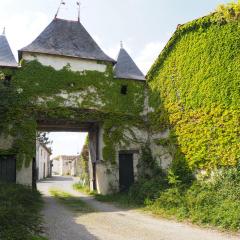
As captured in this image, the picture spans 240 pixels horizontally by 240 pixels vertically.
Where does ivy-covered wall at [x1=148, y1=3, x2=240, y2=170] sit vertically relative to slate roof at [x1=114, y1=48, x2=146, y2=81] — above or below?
below

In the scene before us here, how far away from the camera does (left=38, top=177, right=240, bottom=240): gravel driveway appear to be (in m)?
8.58

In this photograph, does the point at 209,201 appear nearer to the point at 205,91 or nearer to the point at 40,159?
the point at 205,91

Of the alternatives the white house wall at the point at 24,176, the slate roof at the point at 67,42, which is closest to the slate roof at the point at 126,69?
the slate roof at the point at 67,42

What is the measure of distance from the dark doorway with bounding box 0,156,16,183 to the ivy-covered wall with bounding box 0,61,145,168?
426 millimetres

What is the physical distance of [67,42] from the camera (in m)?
20.4

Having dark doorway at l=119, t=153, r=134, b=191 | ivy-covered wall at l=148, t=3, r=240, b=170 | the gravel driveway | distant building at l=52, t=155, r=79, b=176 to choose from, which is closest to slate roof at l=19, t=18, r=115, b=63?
ivy-covered wall at l=148, t=3, r=240, b=170

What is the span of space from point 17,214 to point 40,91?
11.8 meters

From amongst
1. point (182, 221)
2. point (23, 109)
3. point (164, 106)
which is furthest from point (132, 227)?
point (23, 109)

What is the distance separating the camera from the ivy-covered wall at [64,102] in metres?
17.2

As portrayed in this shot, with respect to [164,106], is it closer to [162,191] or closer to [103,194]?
[162,191]

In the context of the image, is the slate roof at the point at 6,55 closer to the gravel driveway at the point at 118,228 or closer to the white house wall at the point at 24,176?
the white house wall at the point at 24,176

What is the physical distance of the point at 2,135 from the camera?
1695 cm

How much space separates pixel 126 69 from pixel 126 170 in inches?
250

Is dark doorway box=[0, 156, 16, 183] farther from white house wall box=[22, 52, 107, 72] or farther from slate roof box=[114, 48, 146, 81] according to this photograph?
slate roof box=[114, 48, 146, 81]
